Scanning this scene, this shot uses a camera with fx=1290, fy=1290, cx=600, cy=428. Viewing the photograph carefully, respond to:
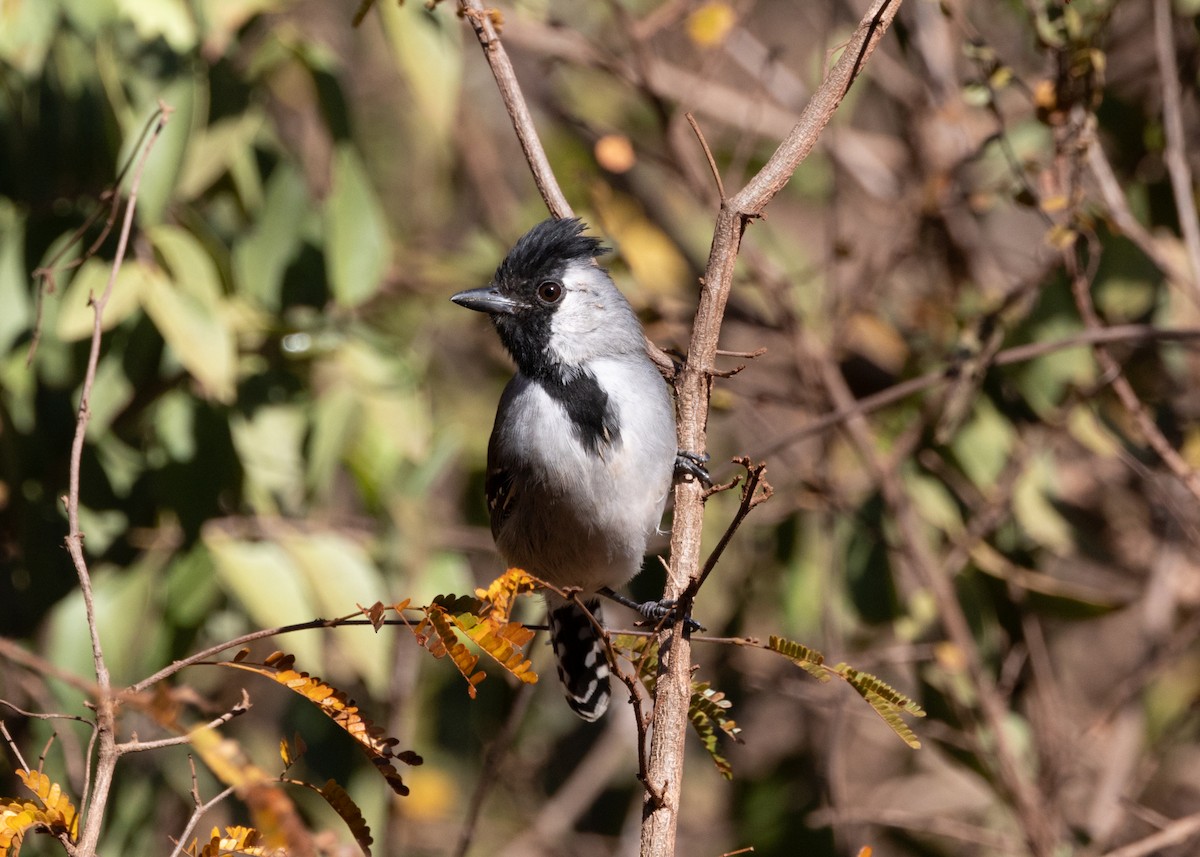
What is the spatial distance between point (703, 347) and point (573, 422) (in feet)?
4.14

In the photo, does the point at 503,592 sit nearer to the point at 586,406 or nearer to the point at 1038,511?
the point at 586,406

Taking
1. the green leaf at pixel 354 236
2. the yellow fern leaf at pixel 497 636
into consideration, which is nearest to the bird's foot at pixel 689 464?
the yellow fern leaf at pixel 497 636

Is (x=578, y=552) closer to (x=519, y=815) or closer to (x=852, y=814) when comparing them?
(x=852, y=814)

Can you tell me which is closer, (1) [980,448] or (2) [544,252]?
(2) [544,252]

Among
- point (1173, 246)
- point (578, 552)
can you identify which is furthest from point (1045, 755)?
point (578, 552)

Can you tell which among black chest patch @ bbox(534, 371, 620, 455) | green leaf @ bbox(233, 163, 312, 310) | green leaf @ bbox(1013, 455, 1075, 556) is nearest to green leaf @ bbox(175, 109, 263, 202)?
green leaf @ bbox(233, 163, 312, 310)

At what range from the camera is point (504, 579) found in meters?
2.02

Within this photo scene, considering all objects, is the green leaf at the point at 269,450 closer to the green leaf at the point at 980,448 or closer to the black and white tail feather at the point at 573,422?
the black and white tail feather at the point at 573,422

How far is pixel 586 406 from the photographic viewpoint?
3629 millimetres

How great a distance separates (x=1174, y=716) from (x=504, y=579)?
14.2 feet

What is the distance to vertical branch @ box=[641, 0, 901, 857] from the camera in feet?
7.18

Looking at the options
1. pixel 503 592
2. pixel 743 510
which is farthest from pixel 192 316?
pixel 743 510

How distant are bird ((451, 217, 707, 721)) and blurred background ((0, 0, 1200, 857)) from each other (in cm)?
48

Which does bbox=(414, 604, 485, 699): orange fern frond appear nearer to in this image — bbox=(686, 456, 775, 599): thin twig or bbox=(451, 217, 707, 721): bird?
bbox=(686, 456, 775, 599): thin twig
